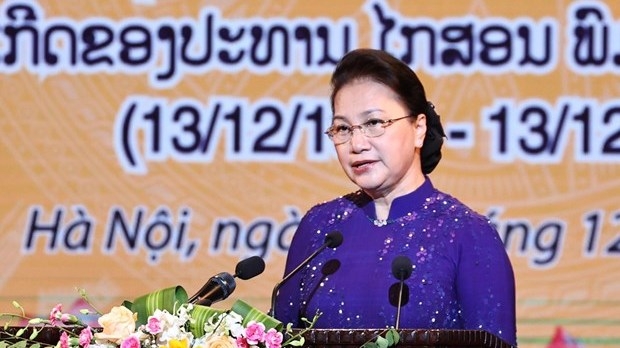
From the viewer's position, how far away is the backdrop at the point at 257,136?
13.4 ft

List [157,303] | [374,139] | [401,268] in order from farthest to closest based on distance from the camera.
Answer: [374,139] < [401,268] < [157,303]

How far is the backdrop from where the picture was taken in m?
4.09

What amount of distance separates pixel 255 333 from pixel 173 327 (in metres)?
0.12

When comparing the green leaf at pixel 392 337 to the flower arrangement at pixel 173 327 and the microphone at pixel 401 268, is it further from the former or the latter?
the microphone at pixel 401 268

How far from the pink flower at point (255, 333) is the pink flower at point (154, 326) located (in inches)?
5.0

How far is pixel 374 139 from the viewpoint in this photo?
2607 millimetres

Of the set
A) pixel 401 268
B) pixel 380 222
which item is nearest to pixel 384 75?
pixel 380 222

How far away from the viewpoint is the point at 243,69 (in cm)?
418

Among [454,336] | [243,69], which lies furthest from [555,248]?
[454,336]

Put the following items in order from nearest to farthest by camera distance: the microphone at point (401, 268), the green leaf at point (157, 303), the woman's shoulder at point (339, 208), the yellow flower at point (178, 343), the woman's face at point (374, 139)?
the yellow flower at point (178, 343) < the green leaf at point (157, 303) < the microphone at point (401, 268) < the woman's face at point (374, 139) < the woman's shoulder at point (339, 208)

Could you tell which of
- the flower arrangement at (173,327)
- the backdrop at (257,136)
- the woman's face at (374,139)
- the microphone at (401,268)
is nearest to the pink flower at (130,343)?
the flower arrangement at (173,327)

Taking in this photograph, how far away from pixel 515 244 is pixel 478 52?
642 millimetres

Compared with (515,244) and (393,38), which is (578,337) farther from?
(393,38)

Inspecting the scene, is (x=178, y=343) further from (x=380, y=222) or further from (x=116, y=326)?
(x=380, y=222)
